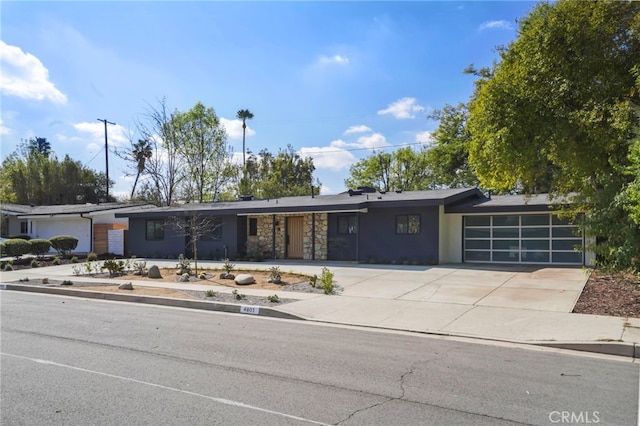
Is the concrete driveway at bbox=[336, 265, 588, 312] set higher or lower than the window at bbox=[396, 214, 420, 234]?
lower

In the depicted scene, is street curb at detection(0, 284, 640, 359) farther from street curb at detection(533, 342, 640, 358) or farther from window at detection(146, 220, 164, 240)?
window at detection(146, 220, 164, 240)

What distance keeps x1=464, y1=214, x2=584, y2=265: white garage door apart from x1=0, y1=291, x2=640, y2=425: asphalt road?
13.2m

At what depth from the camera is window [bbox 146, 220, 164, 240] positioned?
2695 centimetres

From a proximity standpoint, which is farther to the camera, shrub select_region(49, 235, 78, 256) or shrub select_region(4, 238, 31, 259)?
shrub select_region(49, 235, 78, 256)

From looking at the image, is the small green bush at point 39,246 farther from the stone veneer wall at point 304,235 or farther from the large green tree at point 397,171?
the large green tree at point 397,171

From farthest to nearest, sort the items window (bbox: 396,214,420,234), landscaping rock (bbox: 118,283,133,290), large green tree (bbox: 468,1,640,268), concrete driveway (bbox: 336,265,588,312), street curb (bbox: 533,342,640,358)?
window (bbox: 396,214,420,234) < landscaping rock (bbox: 118,283,133,290) < concrete driveway (bbox: 336,265,588,312) < large green tree (bbox: 468,1,640,268) < street curb (bbox: 533,342,640,358)

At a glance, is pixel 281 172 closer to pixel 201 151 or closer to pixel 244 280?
pixel 201 151

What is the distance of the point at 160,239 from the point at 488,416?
2495 centimetres

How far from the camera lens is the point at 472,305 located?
10.8 meters

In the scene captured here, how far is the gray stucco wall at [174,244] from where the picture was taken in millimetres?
24734

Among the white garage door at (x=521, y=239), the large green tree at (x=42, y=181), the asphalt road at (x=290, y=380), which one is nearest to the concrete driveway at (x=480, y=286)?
the white garage door at (x=521, y=239)

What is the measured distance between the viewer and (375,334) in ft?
28.0

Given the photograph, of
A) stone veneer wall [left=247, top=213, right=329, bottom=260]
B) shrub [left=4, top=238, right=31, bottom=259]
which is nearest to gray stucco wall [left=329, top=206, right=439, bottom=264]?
stone veneer wall [left=247, top=213, right=329, bottom=260]

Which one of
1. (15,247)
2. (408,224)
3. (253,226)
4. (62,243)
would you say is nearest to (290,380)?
(408,224)
